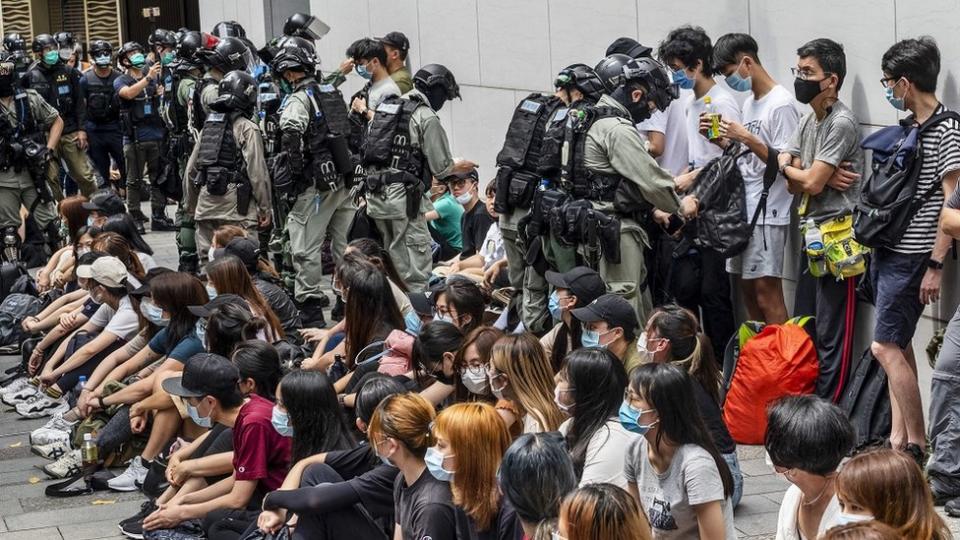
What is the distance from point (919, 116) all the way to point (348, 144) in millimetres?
5965

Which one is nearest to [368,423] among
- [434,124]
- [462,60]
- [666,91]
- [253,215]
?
[666,91]

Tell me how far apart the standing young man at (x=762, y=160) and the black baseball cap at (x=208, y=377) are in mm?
3101

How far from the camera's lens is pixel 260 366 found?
25.1ft

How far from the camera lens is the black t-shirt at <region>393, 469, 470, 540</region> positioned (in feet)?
18.2

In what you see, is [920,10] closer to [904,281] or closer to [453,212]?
[904,281]

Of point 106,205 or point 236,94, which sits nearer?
point 236,94

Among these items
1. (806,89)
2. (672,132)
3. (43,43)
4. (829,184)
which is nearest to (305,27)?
(43,43)

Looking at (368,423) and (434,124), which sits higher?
(434,124)

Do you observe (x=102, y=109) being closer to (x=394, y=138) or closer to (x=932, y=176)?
(x=394, y=138)

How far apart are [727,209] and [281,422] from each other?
10.1 ft

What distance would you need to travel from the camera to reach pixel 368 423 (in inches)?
254

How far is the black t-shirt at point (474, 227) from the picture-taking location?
37.4 ft

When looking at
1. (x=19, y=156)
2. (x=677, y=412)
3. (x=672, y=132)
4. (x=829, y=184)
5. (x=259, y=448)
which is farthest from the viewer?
(x=19, y=156)

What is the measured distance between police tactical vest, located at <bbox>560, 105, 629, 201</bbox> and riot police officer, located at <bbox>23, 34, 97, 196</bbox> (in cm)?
994
